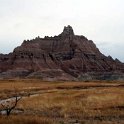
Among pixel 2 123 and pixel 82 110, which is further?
pixel 82 110

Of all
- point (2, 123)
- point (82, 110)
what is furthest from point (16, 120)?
point (82, 110)

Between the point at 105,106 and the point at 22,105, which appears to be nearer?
the point at 105,106

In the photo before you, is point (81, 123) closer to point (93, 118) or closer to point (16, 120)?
point (93, 118)

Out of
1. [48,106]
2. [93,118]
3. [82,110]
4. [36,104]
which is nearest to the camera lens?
[93,118]

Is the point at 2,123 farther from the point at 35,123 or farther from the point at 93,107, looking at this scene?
the point at 93,107

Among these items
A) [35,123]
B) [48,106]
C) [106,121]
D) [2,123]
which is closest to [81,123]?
[106,121]

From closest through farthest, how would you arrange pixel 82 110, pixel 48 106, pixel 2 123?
pixel 2 123 < pixel 82 110 < pixel 48 106

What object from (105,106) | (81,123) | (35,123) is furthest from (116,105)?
(35,123)

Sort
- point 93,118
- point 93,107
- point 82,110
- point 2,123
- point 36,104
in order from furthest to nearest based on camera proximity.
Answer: point 36,104, point 93,107, point 82,110, point 93,118, point 2,123

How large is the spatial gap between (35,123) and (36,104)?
67.0 ft

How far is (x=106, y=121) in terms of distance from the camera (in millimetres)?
30391

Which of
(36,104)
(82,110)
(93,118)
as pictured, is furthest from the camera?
(36,104)

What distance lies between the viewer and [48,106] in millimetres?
43469

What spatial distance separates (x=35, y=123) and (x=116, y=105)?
17.8 metres
